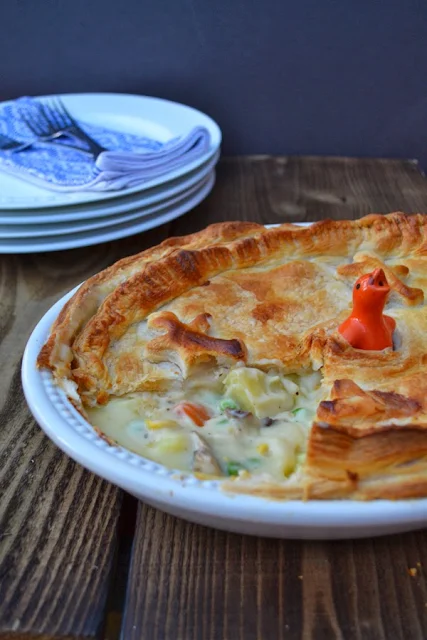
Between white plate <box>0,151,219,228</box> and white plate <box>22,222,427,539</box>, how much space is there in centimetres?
85

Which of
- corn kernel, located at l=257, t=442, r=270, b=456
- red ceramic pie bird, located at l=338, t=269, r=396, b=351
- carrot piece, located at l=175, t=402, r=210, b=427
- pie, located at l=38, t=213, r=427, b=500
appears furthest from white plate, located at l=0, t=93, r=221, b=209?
corn kernel, located at l=257, t=442, r=270, b=456

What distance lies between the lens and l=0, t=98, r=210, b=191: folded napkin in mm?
1760

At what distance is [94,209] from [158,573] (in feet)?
3.56

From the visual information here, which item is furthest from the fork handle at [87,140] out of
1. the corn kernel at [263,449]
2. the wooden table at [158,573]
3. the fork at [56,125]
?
the corn kernel at [263,449]

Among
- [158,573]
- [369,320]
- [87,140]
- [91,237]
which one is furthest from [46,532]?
[87,140]

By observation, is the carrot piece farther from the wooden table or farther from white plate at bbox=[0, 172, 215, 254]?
white plate at bbox=[0, 172, 215, 254]

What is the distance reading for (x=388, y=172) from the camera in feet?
7.73

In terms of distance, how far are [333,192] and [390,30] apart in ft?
2.40

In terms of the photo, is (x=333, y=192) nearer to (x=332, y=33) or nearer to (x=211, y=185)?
(x=211, y=185)

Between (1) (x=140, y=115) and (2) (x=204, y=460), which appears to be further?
(1) (x=140, y=115)

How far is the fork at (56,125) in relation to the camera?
1.98 meters

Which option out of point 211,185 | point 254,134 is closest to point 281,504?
point 211,185

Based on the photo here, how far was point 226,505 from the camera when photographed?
83 cm

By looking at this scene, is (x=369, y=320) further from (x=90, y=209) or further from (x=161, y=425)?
(x=90, y=209)
